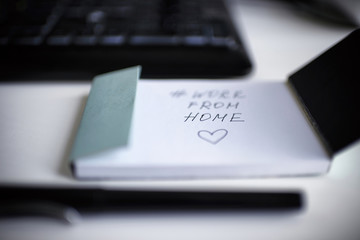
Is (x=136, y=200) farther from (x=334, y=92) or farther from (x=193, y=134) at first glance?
(x=334, y=92)

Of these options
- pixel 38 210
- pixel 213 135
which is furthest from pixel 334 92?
pixel 38 210

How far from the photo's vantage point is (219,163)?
0.24m

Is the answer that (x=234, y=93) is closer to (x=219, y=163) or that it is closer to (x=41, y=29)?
(x=219, y=163)

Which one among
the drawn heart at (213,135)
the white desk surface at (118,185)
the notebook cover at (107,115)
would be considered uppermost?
the notebook cover at (107,115)

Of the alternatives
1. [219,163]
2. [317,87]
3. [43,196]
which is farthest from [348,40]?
[43,196]

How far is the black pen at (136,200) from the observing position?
0.22 meters

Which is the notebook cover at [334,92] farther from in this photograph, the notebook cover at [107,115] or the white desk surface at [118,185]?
the notebook cover at [107,115]

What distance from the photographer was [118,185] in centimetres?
24

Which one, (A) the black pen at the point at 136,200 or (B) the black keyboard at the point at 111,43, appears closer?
(A) the black pen at the point at 136,200

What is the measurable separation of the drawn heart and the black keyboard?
0.11 meters

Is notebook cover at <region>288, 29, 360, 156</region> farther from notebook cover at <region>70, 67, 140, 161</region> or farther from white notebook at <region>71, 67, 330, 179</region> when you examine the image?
notebook cover at <region>70, 67, 140, 161</region>

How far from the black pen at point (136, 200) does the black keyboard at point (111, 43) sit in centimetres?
17

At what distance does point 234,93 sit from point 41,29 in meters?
0.23

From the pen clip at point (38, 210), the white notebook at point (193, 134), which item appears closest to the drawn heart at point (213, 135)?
the white notebook at point (193, 134)
